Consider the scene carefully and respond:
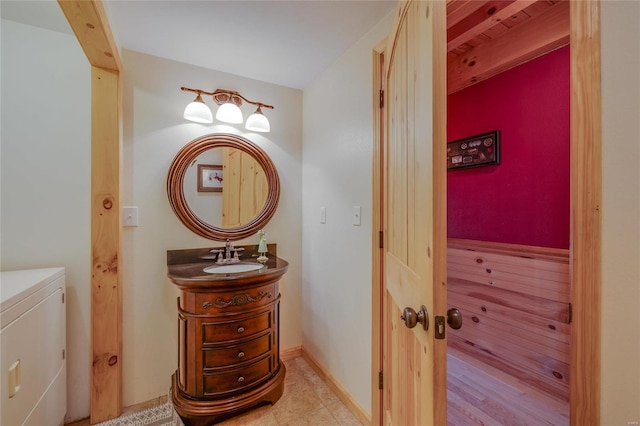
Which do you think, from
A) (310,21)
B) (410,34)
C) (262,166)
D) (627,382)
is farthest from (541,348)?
(310,21)

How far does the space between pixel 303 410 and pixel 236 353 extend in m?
0.58

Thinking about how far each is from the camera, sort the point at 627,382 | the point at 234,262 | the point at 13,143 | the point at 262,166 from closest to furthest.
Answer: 1. the point at 627,382
2. the point at 13,143
3. the point at 234,262
4. the point at 262,166

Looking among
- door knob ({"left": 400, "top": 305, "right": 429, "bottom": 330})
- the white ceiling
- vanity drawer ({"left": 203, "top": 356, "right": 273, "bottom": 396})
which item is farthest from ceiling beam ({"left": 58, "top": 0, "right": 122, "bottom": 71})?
vanity drawer ({"left": 203, "top": 356, "right": 273, "bottom": 396})

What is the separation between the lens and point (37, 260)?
1.53 m

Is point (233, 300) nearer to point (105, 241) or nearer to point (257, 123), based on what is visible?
point (105, 241)

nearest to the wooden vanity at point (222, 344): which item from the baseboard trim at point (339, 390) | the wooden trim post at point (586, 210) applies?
the baseboard trim at point (339, 390)

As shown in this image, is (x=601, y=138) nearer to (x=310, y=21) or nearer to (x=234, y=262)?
(x=310, y=21)

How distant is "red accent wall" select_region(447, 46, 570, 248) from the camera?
1784 mm

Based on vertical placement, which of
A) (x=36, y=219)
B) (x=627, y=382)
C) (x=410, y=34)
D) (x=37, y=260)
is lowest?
(x=627, y=382)

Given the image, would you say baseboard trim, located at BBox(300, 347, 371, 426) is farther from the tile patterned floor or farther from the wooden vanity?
the wooden vanity

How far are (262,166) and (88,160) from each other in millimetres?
1087

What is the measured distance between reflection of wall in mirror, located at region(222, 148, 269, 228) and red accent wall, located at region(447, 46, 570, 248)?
175cm

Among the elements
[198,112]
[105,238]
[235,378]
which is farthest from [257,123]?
[235,378]

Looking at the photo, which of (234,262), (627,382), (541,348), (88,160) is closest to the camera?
(627,382)
